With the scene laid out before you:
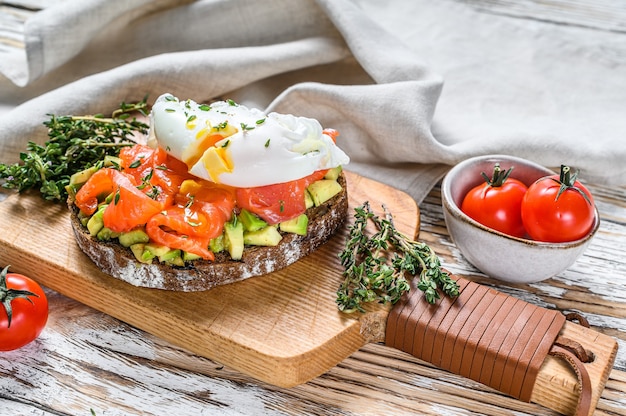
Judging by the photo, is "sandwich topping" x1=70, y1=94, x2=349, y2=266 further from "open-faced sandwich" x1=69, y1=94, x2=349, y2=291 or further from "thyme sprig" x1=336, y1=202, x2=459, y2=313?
"thyme sprig" x1=336, y1=202, x2=459, y2=313

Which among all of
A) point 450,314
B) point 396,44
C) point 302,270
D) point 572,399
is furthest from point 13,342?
point 396,44

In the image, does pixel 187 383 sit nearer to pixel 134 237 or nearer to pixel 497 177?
pixel 134 237

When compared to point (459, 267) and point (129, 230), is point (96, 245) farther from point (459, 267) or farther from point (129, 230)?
point (459, 267)

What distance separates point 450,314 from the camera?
2906 mm

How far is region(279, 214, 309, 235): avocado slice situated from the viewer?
122 inches

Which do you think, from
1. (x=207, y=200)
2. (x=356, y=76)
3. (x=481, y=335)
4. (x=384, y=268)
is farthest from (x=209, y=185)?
(x=356, y=76)

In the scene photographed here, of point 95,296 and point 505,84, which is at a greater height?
point 505,84

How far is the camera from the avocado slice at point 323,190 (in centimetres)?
321

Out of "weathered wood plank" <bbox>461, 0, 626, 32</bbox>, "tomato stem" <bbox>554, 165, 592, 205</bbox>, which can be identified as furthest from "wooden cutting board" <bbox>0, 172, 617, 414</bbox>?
"weathered wood plank" <bbox>461, 0, 626, 32</bbox>

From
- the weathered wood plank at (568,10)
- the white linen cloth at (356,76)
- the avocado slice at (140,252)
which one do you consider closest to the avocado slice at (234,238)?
the avocado slice at (140,252)

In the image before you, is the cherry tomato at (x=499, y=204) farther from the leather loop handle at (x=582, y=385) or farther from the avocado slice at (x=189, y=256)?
the avocado slice at (x=189, y=256)

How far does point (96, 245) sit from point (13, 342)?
0.50 meters

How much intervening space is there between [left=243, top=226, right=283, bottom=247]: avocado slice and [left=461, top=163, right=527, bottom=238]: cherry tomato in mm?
956

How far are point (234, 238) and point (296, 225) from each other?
306mm
